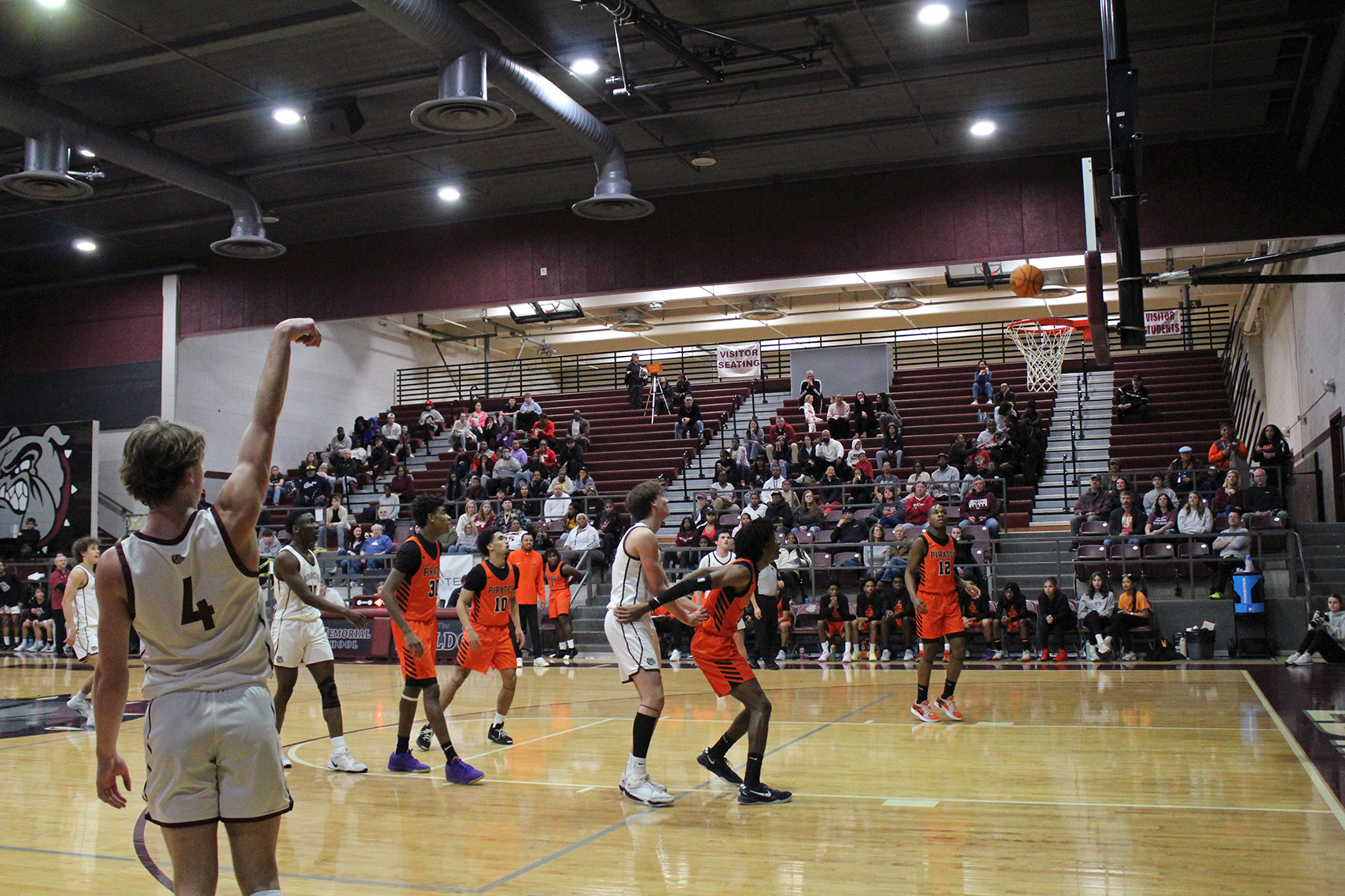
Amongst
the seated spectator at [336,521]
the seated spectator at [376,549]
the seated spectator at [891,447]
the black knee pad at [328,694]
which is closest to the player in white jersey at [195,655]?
the black knee pad at [328,694]

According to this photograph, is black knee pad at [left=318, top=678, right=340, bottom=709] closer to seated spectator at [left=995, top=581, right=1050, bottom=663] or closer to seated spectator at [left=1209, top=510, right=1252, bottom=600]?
seated spectator at [left=995, top=581, right=1050, bottom=663]

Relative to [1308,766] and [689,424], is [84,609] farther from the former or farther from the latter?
[689,424]

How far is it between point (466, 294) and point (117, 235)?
7.08 metres

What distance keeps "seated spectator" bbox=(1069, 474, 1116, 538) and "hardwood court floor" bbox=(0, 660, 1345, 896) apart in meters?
6.86

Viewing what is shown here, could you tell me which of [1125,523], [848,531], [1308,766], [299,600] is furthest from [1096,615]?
[299,600]

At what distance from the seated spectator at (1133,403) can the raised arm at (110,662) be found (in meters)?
22.3

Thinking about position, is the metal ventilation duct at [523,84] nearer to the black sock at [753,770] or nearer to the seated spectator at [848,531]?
the seated spectator at [848,531]

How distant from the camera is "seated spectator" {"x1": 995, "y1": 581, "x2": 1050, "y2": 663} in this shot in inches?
607

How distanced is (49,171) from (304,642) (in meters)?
A: 9.88

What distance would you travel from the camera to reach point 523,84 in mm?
13336

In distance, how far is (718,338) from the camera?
35.0m

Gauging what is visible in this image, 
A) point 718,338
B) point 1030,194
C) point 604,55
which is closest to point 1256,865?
point 604,55

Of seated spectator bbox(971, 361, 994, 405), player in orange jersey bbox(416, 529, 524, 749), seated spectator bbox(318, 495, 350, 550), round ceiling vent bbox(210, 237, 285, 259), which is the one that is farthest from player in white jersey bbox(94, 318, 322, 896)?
seated spectator bbox(971, 361, 994, 405)

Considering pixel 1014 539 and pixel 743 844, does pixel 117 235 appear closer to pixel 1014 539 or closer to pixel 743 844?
pixel 1014 539
